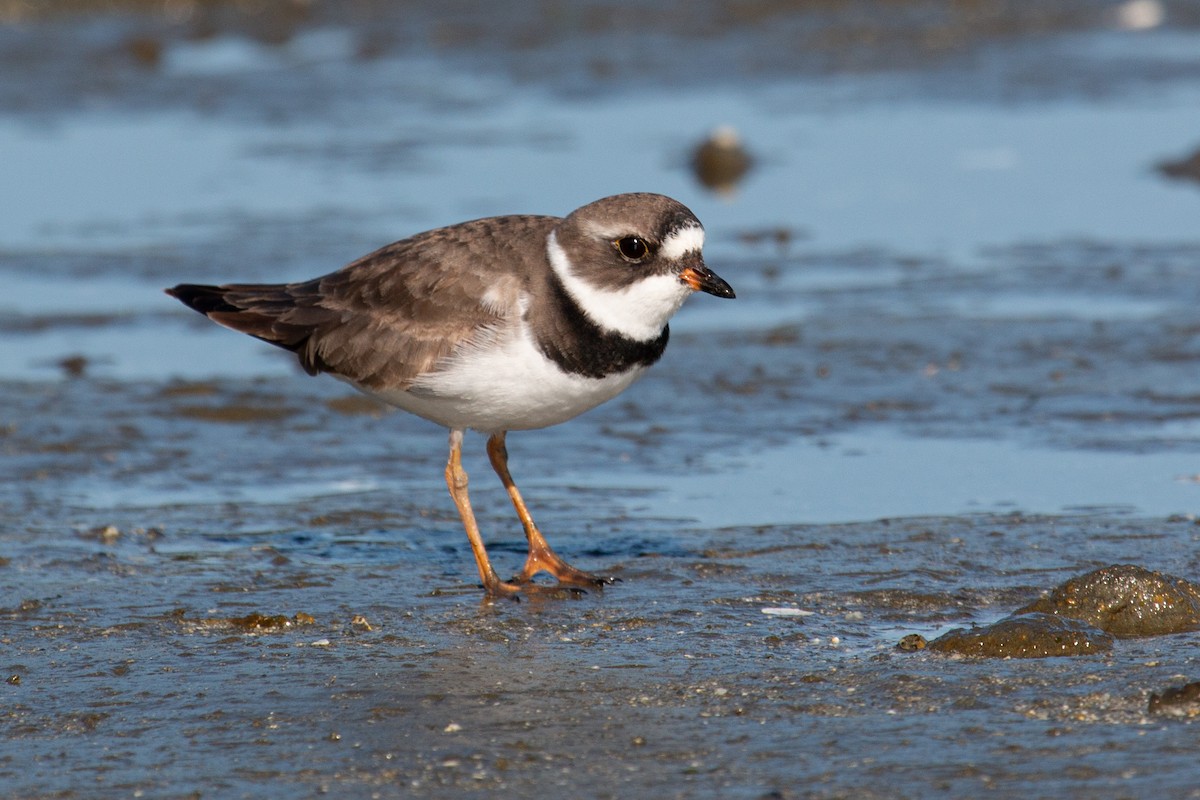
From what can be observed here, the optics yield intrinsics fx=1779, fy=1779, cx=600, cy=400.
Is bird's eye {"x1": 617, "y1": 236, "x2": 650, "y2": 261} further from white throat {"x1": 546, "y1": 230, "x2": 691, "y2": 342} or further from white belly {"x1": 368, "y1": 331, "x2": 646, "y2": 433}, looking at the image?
white belly {"x1": 368, "y1": 331, "x2": 646, "y2": 433}

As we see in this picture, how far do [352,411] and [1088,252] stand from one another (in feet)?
16.3

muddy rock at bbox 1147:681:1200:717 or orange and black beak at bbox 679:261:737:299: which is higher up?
orange and black beak at bbox 679:261:737:299

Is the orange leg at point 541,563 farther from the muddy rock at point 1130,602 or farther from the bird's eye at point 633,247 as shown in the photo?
the muddy rock at point 1130,602

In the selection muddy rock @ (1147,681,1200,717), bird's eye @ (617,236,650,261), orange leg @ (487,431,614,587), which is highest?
bird's eye @ (617,236,650,261)

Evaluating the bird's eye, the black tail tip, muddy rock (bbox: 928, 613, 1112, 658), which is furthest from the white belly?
muddy rock (bbox: 928, 613, 1112, 658)

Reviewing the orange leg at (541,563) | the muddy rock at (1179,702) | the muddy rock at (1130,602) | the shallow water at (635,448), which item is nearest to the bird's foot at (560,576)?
the orange leg at (541,563)

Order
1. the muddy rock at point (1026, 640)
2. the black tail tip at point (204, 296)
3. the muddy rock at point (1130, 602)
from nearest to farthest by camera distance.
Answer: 1. the muddy rock at point (1026, 640)
2. the muddy rock at point (1130, 602)
3. the black tail tip at point (204, 296)

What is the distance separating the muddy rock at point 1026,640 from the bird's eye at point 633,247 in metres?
1.69

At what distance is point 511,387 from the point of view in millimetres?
6117

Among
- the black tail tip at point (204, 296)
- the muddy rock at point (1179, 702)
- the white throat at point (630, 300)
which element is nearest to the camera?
the muddy rock at point (1179, 702)

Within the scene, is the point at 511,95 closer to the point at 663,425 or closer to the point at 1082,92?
the point at 1082,92

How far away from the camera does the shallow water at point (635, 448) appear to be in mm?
4699

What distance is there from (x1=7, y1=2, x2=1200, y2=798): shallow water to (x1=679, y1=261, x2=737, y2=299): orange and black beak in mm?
1020

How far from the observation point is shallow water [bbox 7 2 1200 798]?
4.70m
